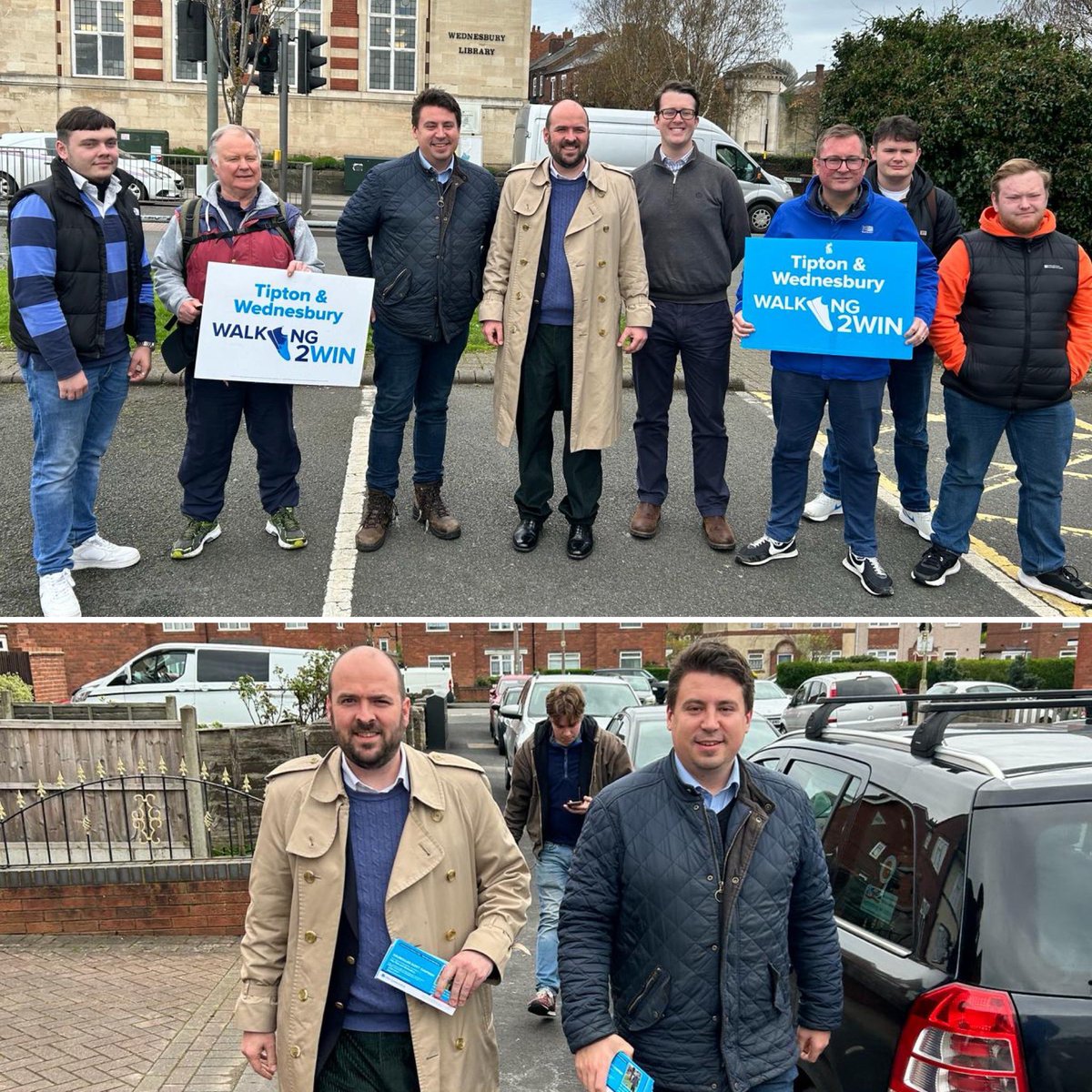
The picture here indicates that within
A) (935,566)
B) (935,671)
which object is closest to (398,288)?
(935,566)

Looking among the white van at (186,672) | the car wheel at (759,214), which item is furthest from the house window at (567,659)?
the white van at (186,672)

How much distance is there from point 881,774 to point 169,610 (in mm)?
4480

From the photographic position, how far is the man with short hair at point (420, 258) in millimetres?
7000

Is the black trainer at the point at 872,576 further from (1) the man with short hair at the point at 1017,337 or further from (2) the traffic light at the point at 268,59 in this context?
(2) the traffic light at the point at 268,59

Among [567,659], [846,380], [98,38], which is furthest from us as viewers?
[567,659]

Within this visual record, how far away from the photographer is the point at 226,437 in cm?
738

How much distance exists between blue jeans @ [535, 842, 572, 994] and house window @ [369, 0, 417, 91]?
50.6 metres

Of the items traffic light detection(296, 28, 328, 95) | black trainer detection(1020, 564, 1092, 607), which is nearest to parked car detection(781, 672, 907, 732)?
black trainer detection(1020, 564, 1092, 607)

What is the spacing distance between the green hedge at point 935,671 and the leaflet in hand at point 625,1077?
132 ft

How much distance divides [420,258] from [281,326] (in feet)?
2.95

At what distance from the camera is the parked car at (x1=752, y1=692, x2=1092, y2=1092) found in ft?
9.41

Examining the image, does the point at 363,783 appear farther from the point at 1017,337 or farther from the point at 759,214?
the point at 759,214

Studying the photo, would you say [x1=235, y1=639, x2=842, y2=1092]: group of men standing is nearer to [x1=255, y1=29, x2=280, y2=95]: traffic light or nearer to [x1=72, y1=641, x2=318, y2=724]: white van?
[x1=72, y1=641, x2=318, y2=724]: white van

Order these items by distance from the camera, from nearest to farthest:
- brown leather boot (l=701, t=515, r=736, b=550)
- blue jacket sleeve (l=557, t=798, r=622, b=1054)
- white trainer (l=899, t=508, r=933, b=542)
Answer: blue jacket sleeve (l=557, t=798, r=622, b=1054), brown leather boot (l=701, t=515, r=736, b=550), white trainer (l=899, t=508, r=933, b=542)
